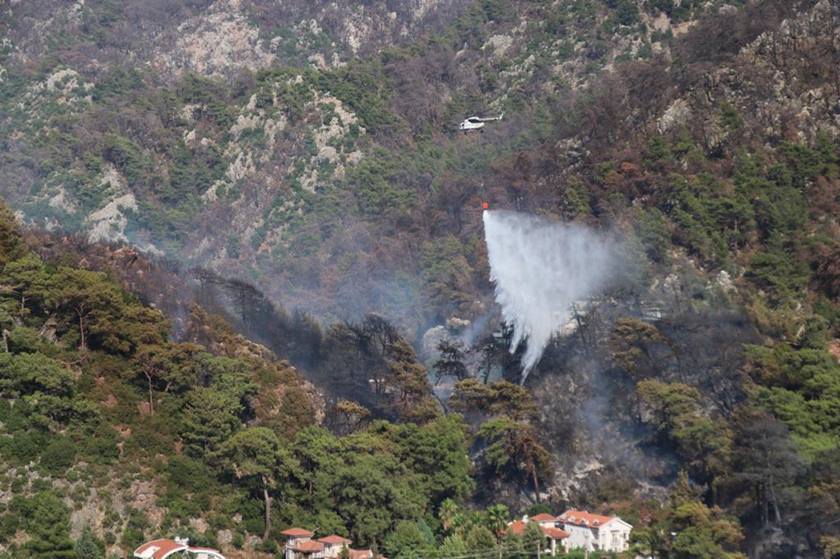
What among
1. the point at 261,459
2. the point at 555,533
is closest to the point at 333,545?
the point at 261,459

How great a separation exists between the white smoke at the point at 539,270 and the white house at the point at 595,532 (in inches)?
697

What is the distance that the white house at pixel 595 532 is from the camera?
77.2m

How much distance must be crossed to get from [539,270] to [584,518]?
123ft

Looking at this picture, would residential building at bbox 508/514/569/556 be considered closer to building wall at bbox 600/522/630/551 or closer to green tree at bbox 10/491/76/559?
building wall at bbox 600/522/630/551

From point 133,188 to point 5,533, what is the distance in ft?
336

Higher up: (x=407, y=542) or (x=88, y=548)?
(x=407, y=542)

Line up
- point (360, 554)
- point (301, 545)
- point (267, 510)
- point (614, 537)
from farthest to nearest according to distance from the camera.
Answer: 1. point (614, 537)
2. point (267, 510)
3. point (301, 545)
4. point (360, 554)

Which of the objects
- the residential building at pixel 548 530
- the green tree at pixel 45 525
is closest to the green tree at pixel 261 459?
the green tree at pixel 45 525

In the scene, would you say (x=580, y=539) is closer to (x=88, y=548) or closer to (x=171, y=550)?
(x=171, y=550)

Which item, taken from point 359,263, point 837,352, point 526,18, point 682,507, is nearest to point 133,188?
point 359,263

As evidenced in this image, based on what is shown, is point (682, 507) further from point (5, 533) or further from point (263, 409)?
point (5, 533)

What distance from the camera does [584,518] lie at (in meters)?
79.1

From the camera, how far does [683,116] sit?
123812 millimetres

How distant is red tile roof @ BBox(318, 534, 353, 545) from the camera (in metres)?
73.6
